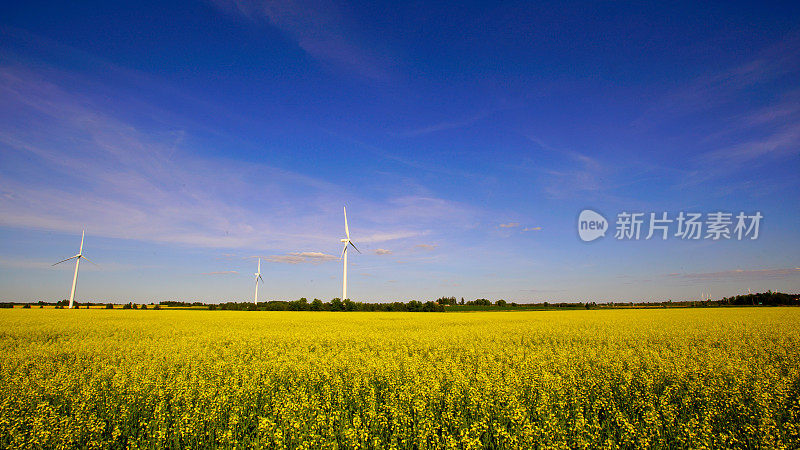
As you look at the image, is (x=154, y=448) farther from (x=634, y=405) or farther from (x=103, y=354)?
(x=103, y=354)

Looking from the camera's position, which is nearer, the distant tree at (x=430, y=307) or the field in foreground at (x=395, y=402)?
the field in foreground at (x=395, y=402)

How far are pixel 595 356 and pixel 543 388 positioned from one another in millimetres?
5807

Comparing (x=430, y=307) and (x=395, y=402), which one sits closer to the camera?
(x=395, y=402)

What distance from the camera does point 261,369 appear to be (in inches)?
429

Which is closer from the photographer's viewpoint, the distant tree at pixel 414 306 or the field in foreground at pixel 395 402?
the field in foreground at pixel 395 402

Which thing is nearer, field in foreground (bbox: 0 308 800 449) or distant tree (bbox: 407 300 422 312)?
field in foreground (bbox: 0 308 800 449)

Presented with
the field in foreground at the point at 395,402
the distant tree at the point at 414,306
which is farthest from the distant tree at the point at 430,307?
the field in foreground at the point at 395,402

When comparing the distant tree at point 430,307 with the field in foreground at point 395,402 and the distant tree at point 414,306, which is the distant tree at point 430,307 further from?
the field in foreground at point 395,402

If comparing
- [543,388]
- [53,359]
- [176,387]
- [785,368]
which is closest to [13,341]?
[53,359]

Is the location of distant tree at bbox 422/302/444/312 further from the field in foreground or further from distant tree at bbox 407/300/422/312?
the field in foreground

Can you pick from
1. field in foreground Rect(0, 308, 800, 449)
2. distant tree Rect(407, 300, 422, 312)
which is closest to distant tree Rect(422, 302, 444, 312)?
distant tree Rect(407, 300, 422, 312)

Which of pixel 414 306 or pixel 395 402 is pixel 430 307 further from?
pixel 395 402

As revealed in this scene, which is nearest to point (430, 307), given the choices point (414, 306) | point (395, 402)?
point (414, 306)


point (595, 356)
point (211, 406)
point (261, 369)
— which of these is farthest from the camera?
point (595, 356)
